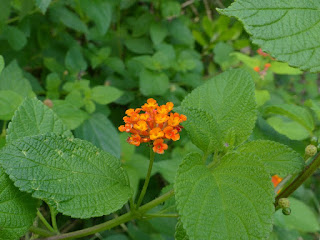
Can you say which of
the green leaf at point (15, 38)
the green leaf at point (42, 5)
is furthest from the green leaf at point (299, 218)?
the green leaf at point (15, 38)

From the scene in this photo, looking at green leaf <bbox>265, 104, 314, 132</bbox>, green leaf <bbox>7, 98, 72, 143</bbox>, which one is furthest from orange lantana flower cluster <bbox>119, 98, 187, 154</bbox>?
green leaf <bbox>265, 104, 314, 132</bbox>

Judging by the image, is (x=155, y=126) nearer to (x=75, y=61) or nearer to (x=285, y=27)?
(x=285, y=27)

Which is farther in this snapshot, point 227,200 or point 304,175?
point 304,175

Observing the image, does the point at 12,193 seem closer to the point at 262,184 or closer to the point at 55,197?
the point at 55,197

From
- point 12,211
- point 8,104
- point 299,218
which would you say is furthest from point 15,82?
point 299,218

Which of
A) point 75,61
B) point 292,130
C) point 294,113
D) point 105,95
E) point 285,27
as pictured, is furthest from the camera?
point 75,61

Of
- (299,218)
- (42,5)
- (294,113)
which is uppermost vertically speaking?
(42,5)
